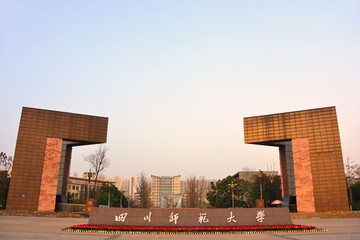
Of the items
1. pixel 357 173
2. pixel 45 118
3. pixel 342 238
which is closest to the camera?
pixel 342 238

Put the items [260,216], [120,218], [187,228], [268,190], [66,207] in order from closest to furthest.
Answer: [187,228]
[120,218]
[260,216]
[66,207]
[268,190]

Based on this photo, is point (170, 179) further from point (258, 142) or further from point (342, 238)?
point (342, 238)

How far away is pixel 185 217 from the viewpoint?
13.6 metres

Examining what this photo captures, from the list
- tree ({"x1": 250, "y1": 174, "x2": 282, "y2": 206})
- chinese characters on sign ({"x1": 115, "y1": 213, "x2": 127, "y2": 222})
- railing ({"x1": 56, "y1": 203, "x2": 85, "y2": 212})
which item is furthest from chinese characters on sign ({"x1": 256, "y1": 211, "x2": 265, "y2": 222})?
tree ({"x1": 250, "y1": 174, "x2": 282, "y2": 206})

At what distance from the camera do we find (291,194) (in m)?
30.8

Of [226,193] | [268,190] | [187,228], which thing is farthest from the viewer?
[268,190]

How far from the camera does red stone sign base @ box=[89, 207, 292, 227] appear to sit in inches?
534

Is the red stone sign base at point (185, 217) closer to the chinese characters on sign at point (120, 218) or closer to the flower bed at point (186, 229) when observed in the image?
the chinese characters on sign at point (120, 218)

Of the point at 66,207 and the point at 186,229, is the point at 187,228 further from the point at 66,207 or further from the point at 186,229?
the point at 66,207

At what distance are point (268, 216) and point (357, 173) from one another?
103 ft

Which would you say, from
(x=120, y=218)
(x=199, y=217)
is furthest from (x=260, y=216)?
(x=120, y=218)

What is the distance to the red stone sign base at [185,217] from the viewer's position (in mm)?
13555

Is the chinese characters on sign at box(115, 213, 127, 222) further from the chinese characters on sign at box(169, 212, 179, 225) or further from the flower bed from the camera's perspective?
the chinese characters on sign at box(169, 212, 179, 225)

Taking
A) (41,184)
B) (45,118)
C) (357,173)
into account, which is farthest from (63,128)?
(357,173)
